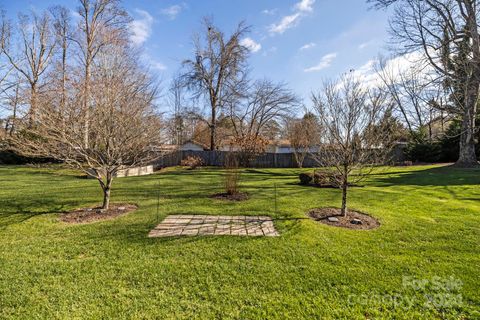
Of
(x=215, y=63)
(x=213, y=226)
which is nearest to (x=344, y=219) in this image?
(x=213, y=226)

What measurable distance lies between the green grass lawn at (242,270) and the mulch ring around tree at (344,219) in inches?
9.8

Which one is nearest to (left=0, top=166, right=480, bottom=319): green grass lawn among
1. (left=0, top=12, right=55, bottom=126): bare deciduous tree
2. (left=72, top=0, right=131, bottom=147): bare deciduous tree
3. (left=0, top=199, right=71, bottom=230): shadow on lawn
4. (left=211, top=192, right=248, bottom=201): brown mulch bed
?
(left=0, top=199, right=71, bottom=230): shadow on lawn

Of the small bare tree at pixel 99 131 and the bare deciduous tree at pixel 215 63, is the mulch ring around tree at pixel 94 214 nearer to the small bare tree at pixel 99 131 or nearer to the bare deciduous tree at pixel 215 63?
the small bare tree at pixel 99 131

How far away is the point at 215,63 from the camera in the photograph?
1905 cm

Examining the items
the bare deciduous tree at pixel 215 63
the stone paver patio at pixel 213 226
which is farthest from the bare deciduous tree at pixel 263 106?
the stone paver patio at pixel 213 226

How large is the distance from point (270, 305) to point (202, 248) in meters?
1.35

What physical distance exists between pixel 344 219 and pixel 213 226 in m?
2.53

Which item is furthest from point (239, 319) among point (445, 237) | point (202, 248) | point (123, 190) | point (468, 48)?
point (468, 48)

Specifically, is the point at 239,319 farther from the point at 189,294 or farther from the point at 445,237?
the point at 445,237

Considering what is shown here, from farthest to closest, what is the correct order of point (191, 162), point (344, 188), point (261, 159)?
point (261, 159) < point (191, 162) < point (344, 188)

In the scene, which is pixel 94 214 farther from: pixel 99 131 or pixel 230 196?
pixel 230 196

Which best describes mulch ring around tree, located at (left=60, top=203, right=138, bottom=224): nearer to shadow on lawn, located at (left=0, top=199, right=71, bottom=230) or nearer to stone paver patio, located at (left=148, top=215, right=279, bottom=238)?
shadow on lawn, located at (left=0, top=199, right=71, bottom=230)

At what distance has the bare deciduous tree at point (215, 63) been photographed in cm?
1886

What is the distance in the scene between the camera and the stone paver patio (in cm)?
369
